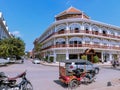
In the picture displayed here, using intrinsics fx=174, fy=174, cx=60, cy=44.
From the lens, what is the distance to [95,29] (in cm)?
4375

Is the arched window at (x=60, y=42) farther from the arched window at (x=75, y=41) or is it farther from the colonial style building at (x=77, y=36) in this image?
the arched window at (x=75, y=41)

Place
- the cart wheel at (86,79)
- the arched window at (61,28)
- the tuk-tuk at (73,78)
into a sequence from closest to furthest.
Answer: the tuk-tuk at (73,78) → the cart wheel at (86,79) → the arched window at (61,28)

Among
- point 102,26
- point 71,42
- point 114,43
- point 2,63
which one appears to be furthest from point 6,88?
point 114,43

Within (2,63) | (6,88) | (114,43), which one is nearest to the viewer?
(6,88)

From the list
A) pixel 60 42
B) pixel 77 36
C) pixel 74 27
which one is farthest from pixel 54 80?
pixel 60 42

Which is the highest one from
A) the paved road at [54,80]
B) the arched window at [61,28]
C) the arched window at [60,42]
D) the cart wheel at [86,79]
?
the arched window at [61,28]

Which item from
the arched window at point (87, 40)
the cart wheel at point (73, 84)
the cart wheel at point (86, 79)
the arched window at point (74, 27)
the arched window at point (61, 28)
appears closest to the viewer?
the cart wheel at point (73, 84)

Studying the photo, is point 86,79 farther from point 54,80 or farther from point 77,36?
point 77,36

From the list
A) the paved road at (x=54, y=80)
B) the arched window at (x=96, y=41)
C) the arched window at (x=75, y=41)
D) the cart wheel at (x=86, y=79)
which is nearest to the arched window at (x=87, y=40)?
the arched window at (x=75, y=41)

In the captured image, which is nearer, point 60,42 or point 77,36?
point 77,36

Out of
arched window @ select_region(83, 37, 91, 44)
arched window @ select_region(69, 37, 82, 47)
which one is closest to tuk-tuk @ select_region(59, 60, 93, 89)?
arched window @ select_region(69, 37, 82, 47)

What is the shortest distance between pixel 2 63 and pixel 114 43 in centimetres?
3139

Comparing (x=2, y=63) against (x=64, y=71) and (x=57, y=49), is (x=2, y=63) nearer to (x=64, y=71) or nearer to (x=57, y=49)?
(x=57, y=49)

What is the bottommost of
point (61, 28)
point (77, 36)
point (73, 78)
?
point (73, 78)
